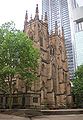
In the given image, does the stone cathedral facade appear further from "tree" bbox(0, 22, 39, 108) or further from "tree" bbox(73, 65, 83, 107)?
"tree" bbox(0, 22, 39, 108)

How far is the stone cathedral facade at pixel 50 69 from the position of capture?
4231cm

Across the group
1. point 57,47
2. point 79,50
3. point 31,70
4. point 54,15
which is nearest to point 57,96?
point 57,47

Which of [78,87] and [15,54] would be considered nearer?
[15,54]

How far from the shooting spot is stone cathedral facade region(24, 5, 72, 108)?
42.3 m

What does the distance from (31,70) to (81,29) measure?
27432 mm

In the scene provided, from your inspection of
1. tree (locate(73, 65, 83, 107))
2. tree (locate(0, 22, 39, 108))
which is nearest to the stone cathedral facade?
tree (locate(73, 65, 83, 107))

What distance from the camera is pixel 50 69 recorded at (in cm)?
4538

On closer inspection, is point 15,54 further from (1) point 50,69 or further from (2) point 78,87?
(2) point 78,87

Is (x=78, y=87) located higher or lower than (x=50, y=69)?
lower

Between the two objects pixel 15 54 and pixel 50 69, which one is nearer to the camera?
pixel 15 54

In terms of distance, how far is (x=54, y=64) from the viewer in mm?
50656

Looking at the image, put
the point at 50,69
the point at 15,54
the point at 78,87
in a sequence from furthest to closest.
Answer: the point at 78,87
the point at 50,69
the point at 15,54

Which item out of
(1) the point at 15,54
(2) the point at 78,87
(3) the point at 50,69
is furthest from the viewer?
(2) the point at 78,87

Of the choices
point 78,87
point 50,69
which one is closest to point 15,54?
point 50,69
